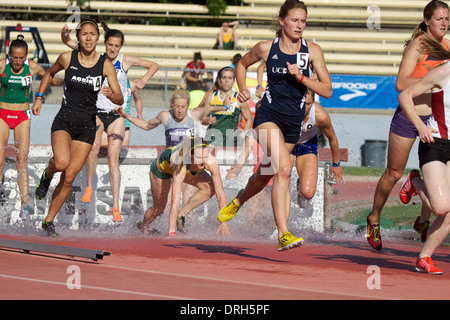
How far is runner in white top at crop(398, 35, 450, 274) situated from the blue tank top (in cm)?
115

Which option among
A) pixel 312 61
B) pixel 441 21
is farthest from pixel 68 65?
pixel 441 21

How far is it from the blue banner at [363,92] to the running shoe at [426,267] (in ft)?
46.7

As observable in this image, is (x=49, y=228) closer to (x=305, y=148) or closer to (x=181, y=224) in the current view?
(x=181, y=224)

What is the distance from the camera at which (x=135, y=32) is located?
77.9 feet

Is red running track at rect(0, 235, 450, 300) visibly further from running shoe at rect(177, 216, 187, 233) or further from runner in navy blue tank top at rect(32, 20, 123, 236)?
running shoe at rect(177, 216, 187, 233)

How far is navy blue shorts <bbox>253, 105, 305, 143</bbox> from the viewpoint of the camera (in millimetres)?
7512

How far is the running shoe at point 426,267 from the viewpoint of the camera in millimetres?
6730

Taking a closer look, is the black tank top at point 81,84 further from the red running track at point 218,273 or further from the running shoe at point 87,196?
the running shoe at point 87,196

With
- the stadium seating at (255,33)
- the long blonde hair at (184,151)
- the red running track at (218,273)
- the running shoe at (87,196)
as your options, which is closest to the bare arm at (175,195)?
the long blonde hair at (184,151)

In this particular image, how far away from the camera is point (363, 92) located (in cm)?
2127

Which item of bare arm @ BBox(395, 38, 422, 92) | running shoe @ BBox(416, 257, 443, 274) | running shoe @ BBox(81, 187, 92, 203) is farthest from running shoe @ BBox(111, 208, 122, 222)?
running shoe @ BBox(416, 257, 443, 274)

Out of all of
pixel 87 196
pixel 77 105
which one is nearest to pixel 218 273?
pixel 77 105

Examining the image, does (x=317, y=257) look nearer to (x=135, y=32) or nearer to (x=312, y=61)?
(x=312, y=61)
